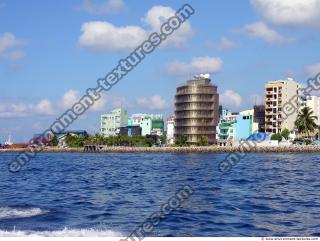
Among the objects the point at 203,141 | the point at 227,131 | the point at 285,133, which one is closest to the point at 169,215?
the point at 285,133

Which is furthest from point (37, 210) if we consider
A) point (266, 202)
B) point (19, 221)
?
point (266, 202)

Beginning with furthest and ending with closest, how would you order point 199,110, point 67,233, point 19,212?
point 199,110 → point 19,212 → point 67,233

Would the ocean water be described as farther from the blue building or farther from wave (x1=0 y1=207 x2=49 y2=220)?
the blue building

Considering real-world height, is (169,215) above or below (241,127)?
below

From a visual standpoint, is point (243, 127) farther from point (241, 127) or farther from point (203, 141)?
point (203, 141)

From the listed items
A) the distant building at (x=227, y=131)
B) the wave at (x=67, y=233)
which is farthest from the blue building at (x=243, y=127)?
the wave at (x=67, y=233)

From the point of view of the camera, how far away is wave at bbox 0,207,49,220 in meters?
22.1

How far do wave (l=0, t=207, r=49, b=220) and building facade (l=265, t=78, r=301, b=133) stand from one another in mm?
160753

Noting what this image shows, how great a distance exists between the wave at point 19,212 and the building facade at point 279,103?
16075 centimetres

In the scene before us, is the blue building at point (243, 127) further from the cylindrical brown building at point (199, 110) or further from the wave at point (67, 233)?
the wave at point (67, 233)

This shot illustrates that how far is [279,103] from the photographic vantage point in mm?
180000

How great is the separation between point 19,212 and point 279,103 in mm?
164069

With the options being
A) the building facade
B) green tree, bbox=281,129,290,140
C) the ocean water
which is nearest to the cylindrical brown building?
the building facade

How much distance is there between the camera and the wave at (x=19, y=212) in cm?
2208
